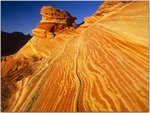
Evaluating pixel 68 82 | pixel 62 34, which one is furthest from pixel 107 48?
pixel 62 34

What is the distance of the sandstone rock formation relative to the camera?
52.5 ft

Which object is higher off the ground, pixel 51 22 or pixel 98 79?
pixel 51 22

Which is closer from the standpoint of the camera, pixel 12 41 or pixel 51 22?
pixel 51 22

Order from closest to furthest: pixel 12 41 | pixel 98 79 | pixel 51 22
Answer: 1. pixel 98 79
2. pixel 51 22
3. pixel 12 41

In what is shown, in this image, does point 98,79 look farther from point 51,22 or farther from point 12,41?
point 12,41

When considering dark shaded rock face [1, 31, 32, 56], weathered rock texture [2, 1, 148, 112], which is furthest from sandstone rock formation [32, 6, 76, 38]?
dark shaded rock face [1, 31, 32, 56]

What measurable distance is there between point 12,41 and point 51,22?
42.8 metres

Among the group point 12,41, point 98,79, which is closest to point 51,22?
point 98,79

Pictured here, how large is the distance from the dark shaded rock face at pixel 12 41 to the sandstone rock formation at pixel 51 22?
3549cm

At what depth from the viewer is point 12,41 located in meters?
56.7

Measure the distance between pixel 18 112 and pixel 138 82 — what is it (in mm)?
3623

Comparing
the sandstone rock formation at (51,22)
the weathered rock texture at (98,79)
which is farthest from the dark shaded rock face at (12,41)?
the weathered rock texture at (98,79)

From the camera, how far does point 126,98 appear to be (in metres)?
4.79

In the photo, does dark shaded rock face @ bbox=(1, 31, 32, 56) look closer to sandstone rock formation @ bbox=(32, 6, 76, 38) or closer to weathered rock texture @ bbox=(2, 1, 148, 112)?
sandstone rock formation @ bbox=(32, 6, 76, 38)
